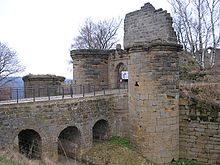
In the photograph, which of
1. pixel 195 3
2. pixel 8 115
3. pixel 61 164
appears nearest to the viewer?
pixel 8 115

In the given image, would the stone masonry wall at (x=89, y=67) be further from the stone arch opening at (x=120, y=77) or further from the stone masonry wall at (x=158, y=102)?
the stone masonry wall at (x=158, y=102)

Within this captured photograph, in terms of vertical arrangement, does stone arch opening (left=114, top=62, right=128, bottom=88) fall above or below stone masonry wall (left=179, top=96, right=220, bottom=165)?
above

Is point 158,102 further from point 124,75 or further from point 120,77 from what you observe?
point 120,77

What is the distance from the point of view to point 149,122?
40.0 ft

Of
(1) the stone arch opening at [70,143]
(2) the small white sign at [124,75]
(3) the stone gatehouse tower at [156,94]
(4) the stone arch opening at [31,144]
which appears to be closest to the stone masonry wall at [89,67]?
(2) the small white sign at [124,75]

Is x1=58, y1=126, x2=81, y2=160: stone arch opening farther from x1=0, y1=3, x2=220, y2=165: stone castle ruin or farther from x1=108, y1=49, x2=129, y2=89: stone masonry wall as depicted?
x1=108, y1=49, x2=129, y2=89: stone masonry wall

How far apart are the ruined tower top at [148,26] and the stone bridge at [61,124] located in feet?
11.1

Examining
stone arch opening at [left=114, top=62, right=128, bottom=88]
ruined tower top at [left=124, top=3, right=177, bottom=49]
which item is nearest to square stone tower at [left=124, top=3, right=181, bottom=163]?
ruined tower top at [left=124, top=3, right=177, bottom=49]

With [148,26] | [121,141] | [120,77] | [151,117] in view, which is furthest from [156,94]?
[120,77]

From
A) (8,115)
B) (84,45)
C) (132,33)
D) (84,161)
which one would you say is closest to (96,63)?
(132,33)

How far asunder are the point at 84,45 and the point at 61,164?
2365cm

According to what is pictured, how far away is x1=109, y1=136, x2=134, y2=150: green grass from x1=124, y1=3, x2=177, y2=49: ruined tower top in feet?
15.7

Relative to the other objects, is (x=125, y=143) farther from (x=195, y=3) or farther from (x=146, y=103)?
(x=195, y=3)

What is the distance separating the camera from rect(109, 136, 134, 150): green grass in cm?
1353
